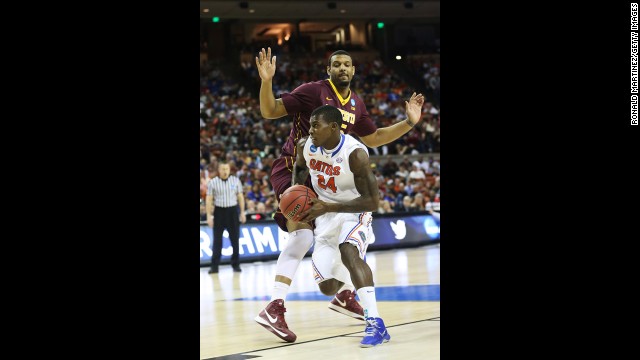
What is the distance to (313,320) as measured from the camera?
7699mm

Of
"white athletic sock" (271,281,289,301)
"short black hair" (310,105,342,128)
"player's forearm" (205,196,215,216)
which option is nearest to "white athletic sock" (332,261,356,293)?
"white athletic sock" (271,281,289,301)

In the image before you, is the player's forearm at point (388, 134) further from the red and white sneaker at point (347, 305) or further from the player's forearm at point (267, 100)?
the red and white sneaker at point (347, 305)

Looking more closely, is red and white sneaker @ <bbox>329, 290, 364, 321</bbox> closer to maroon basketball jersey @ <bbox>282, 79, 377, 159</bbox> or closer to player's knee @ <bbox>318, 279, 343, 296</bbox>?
player's knee @ <bbox>318, 279, 343, 296</bbox>

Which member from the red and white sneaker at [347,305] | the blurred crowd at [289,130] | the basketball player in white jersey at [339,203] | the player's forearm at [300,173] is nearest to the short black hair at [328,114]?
the basketball player in white jersey at [339,203]

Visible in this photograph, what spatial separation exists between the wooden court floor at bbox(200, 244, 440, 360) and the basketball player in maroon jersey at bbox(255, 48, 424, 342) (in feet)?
0.66

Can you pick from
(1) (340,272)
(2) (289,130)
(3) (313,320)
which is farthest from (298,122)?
(2) (289,130)

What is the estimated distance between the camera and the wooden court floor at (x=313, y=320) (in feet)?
19.1

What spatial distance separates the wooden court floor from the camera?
5.82 m

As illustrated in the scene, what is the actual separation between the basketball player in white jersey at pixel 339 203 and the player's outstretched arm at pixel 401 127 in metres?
1.03
